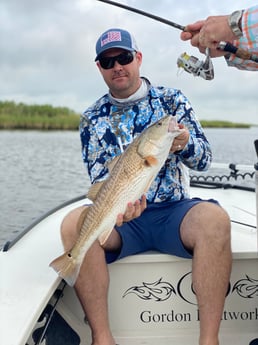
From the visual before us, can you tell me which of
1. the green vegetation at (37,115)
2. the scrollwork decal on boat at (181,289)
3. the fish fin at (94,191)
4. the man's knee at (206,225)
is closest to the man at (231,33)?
the man's knee at (206,225)

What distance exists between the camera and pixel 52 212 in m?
4.35

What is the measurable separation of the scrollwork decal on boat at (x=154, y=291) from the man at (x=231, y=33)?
1.35 metres

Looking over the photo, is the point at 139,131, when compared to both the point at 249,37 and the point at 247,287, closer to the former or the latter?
the point at 249,37

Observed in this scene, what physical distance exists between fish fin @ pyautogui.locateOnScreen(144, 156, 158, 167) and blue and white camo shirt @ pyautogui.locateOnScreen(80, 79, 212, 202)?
559 millimetres

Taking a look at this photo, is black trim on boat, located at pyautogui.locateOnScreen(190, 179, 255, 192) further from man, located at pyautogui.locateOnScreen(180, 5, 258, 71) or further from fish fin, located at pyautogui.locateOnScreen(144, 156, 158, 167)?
fish fin, located at pyautogui.locateOnScreen(144, 156, 158, 167)

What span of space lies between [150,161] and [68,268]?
2.21 ft

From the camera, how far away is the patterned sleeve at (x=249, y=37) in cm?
208

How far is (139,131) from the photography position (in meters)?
3.05

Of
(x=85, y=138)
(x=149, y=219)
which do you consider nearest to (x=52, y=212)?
(x=85, y=138)

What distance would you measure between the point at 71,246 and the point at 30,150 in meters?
20.1

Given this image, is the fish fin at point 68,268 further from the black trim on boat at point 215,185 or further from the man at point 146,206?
the black trim on boat at point 215,185

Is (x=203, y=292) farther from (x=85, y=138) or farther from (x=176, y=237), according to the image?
(x=85, y=138)

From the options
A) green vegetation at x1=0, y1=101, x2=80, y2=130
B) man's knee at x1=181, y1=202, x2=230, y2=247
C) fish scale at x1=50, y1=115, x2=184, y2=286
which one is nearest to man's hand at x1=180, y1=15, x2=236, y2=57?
fish scale at x1=50, y1=115, x2=184, y2=286

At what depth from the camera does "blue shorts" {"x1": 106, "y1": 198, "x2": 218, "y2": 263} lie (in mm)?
2643
